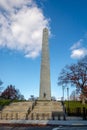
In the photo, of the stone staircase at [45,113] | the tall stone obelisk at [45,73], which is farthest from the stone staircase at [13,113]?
the tall stone obelisk at [45,73]

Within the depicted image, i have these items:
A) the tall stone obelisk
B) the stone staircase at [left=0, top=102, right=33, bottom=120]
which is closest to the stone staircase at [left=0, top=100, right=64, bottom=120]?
the stone staircase at [left=0, top=102, right=33, bottom=120]

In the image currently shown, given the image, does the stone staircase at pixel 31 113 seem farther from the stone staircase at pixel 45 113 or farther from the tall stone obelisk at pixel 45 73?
the tall stone obelisk at pixel 45 73

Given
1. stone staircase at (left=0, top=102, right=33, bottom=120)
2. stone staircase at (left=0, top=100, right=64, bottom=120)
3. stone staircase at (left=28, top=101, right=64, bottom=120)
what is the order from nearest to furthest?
stone staircase at (left=28, top=101, right=64, bottom=120)
stone staircase at (left=0, top=100, right=64, bottom=120)
stone staircase at (left=0, top=102, right=33, bottom=120)

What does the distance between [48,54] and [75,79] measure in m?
11.2

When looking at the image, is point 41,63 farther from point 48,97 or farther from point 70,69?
point 70,69

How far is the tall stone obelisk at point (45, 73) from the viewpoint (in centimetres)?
5531

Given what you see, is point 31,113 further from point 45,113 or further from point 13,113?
point 13,113

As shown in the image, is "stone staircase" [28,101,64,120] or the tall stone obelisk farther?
the tall stone obelisk

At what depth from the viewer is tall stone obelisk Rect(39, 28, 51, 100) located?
5531 centimetres

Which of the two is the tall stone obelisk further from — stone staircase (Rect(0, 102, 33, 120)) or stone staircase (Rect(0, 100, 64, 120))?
stone staircase (Rect(0, 102, 33, 120))

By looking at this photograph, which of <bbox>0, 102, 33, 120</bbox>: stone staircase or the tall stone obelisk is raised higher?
the tall stone obelisk

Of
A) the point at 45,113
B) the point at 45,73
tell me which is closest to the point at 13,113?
the point at 45,113

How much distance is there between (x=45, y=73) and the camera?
183ft

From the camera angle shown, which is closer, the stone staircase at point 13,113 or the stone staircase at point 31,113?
the stone staircase at point 31,113
